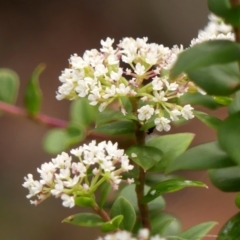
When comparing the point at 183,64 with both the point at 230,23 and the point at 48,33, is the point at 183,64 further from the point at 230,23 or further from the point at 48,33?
the point at 48,33

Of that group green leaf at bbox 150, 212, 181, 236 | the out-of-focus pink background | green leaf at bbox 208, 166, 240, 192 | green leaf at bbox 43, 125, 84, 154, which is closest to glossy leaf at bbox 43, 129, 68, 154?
green leaf at bbox 43, 125, 84, 154


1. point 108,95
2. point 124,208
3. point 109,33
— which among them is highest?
point 109,33

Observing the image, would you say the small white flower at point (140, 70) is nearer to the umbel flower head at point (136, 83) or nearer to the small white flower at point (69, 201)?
the umbel flower head at point (136, 83)

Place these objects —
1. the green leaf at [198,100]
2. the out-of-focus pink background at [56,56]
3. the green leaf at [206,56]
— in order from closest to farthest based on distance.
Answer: the green leaf at [206,56] < the green leaf at [198,100] < the out-of-focus pink background at [56,56]

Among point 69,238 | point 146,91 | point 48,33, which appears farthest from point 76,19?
point 146,91

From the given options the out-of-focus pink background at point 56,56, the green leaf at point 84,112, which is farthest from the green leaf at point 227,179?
the out-of-focus pink background at point 56,56

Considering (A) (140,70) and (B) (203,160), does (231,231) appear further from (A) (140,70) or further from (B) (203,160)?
A: (A) (140,70)

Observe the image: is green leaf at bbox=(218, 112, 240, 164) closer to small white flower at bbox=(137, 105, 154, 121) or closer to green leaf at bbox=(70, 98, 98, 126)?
small white flower at bbox=(137, 105, 154, 121)

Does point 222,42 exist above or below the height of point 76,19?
below
